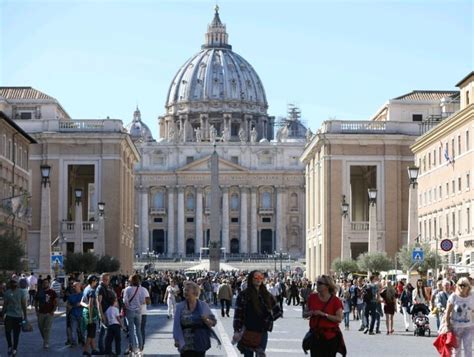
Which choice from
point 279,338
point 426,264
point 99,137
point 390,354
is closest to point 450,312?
point 390,354

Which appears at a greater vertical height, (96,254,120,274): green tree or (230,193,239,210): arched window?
(230,193,239,210): arched window

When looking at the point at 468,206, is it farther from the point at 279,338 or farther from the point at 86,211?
the point at 86,211

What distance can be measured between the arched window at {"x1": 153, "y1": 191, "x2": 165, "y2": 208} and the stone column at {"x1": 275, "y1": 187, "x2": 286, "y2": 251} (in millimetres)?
15620

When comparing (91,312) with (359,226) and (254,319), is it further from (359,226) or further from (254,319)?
(359,226)

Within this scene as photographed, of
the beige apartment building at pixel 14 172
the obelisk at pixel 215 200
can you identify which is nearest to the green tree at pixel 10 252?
the beige apartment building at pixel 14 172

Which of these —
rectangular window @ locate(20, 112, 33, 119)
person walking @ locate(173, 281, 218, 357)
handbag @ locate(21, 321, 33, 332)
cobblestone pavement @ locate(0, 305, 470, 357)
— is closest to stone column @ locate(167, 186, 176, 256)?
rectangular window @ locate(20, 112, 33, 119)

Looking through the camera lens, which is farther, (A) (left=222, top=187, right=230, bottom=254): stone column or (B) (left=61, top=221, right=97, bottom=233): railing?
(A) (left=222, top=187, right=230, bottom=254): stone column

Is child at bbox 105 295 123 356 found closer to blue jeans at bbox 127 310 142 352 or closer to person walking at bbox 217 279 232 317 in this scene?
blue jeans at bbox 127 310 142 352

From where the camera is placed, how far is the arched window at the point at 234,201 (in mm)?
181500

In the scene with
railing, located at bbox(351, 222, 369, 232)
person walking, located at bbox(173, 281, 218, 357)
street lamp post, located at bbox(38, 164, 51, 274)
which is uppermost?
railing, located at bbox(351, 222, 369, 232)

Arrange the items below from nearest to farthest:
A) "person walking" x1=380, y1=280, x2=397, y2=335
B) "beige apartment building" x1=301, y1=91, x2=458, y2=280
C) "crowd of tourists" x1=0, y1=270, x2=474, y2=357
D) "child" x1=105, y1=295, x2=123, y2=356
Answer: "crowd of tourists" x1=0, y1=270, x2=474, y2=357 → "child" x1=105, y1=295, x2=123, y2=356 → "person walking" x1=380, y1=280, x2=397, y2=335 → "beige apartment building" x1=301, y1=91, x2=458, y2=280

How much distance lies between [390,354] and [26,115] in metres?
72.2

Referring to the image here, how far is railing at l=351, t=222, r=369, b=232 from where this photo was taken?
9031cm

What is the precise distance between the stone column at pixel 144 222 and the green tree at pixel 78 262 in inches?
4286
